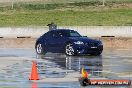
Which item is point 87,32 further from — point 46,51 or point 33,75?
point 33,75

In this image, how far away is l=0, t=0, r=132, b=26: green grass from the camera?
171 feet

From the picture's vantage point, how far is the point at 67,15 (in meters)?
56.4

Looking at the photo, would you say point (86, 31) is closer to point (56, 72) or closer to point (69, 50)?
point (69, 50)

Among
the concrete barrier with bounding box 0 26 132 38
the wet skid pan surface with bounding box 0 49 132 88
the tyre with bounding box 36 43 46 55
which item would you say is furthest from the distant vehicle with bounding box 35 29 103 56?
the concrete barrier with bounding box 0 26 132 38

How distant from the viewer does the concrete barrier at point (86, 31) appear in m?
41.2

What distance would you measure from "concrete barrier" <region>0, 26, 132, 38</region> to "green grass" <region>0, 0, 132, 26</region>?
7.82 m

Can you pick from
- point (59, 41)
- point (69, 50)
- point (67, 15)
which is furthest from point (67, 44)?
point (67, 15)

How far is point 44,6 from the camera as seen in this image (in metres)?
62.1

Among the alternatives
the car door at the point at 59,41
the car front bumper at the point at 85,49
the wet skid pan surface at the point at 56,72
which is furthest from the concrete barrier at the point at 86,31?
the wet skid pan surface at the point at 56,72

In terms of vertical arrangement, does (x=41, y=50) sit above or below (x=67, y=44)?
below

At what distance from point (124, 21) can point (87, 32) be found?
36.6 ft

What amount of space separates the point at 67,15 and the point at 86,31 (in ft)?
48.7

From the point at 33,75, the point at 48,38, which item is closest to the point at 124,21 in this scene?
the point at 48,38

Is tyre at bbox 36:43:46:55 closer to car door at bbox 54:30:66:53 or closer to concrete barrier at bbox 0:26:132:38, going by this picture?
car door at bbox 54:30:66:53
